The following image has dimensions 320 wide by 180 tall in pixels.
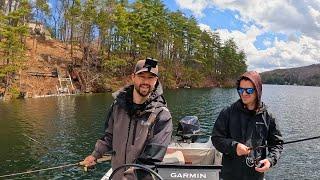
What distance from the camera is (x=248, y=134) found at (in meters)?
4.52

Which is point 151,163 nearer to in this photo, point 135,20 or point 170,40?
point 135,20

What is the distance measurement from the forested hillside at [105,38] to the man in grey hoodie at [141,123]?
41575 mm

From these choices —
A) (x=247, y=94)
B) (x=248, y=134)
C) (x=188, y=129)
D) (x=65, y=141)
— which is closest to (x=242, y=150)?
(x=248, y=134)

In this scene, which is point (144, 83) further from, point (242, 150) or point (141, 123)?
point (242, 150)

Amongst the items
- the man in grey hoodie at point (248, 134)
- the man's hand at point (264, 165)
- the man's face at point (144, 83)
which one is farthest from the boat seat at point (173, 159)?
the man's face at point (144, 83)

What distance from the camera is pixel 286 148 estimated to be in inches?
841

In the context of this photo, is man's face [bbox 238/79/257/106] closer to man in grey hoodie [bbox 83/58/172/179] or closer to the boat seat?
man in grey hoodie [bbox 83/58/172/179]

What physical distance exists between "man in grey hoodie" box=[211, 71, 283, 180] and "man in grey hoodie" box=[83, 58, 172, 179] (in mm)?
804

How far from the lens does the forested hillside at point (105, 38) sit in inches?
1789

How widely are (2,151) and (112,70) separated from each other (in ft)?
159

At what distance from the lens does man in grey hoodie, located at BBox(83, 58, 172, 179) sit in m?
4.02

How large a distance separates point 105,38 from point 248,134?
6387 cm

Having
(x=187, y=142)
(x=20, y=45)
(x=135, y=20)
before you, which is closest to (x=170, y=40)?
(x=135, y=20)

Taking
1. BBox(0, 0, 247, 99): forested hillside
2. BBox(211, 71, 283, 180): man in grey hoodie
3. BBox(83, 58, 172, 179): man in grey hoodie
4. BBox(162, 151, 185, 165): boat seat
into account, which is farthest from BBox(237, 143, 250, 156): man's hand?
BBox(0, 0, 247, 99): forested hillside
